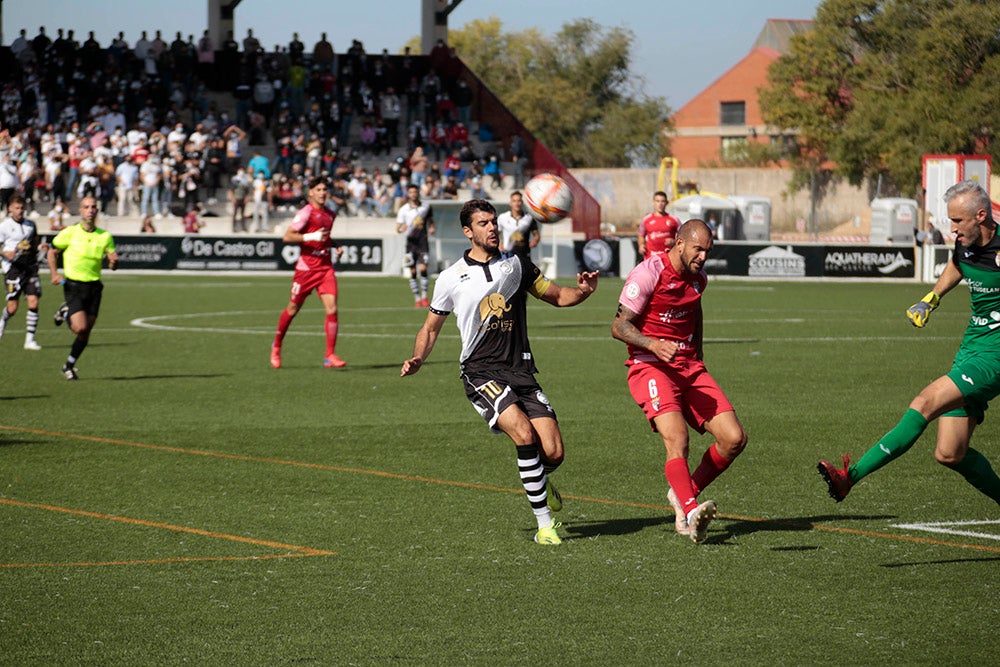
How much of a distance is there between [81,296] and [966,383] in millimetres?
12964

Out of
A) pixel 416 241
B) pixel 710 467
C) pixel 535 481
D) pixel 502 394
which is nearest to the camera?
pixel 535 481

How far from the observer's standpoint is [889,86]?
213 feet

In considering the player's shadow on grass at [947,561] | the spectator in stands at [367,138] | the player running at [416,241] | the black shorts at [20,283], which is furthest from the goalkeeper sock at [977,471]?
the spectator in stands at [367,138]

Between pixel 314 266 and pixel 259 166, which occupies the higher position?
pixel 259 166

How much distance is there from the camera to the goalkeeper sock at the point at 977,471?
855 cm

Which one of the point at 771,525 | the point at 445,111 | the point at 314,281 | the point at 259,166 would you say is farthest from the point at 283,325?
the point at 445,111

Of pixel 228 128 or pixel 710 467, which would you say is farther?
pixel 228 128

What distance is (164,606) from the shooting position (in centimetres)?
723

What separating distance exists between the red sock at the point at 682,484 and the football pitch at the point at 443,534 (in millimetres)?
266

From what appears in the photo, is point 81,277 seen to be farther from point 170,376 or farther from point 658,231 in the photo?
point 658,231

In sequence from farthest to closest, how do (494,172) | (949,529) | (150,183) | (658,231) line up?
(494,172), (150,183), (658,231), (949,529)

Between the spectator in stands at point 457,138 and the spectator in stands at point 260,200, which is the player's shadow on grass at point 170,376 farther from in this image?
the spectator in stands at point 457,138

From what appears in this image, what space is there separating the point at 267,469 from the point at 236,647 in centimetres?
527

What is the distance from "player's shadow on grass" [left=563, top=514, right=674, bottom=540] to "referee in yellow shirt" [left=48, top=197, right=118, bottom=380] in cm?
1081
